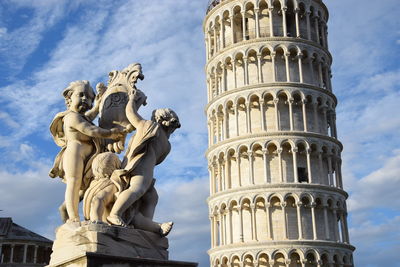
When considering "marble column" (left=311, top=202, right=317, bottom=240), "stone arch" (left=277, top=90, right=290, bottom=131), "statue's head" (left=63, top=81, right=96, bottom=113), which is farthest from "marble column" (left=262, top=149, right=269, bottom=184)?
"statue's head" (left=63, top=81, right=96, bottom=113)

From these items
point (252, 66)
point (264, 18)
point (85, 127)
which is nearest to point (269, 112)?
point (252, 66)

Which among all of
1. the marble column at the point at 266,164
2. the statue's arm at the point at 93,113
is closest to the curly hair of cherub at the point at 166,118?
the statue's arm at the point at 93,113

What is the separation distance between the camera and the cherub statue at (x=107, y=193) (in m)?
5.11

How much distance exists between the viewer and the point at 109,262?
4543 mm

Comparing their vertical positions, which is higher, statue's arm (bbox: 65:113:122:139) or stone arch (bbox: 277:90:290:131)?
stone arch (bbox: 277:90:290:131)

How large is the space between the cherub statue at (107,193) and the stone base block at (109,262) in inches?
15.4

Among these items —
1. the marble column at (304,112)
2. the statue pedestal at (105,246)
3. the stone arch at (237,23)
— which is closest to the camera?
the statue pedestal at (105,246)

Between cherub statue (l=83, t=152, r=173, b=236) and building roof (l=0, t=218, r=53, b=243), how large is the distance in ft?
189

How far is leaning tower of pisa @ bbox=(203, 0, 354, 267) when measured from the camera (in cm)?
Answer: 3812

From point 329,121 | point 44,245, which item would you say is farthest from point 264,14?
point 44,245

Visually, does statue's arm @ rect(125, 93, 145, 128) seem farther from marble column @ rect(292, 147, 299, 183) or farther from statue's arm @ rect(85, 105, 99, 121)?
marble column @ rect(292, 147, 299, 183)

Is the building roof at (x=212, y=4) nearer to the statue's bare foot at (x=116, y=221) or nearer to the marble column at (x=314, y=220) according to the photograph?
the marble column at (x=314, y=220)

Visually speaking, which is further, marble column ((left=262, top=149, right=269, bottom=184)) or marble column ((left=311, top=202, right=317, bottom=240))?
marble column ((left=262, top=149, right=269, bottom=184))

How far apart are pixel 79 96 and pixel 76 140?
1.50 feet
